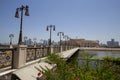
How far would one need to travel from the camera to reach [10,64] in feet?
34.7

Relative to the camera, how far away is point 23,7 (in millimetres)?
17781

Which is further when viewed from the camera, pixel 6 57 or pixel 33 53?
pixel 33 53

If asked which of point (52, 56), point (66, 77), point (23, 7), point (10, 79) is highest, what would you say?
point (23, 7)

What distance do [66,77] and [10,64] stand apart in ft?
21.7

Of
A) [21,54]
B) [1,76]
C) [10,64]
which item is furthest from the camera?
[21,54]

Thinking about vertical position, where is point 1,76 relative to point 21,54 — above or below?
below

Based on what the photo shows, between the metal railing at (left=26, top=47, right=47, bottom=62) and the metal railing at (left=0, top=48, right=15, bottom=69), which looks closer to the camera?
the metal railing at (left=0, top=48, right=15, bottom=69)

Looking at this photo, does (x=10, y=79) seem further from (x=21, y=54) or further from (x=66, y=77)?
(x=66, y=77)

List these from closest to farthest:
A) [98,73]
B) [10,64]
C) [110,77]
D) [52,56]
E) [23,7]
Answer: [110,77] → [98,73] → [52,56] → [10,64] → [23,7]

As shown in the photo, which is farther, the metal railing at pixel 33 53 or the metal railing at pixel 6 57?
the metal railing at pixel 33 53

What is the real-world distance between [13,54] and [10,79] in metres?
2.23

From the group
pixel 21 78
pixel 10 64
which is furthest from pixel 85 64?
pixel 10 64

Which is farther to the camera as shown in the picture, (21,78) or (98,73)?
(21,78)

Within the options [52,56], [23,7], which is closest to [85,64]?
[52,56]
